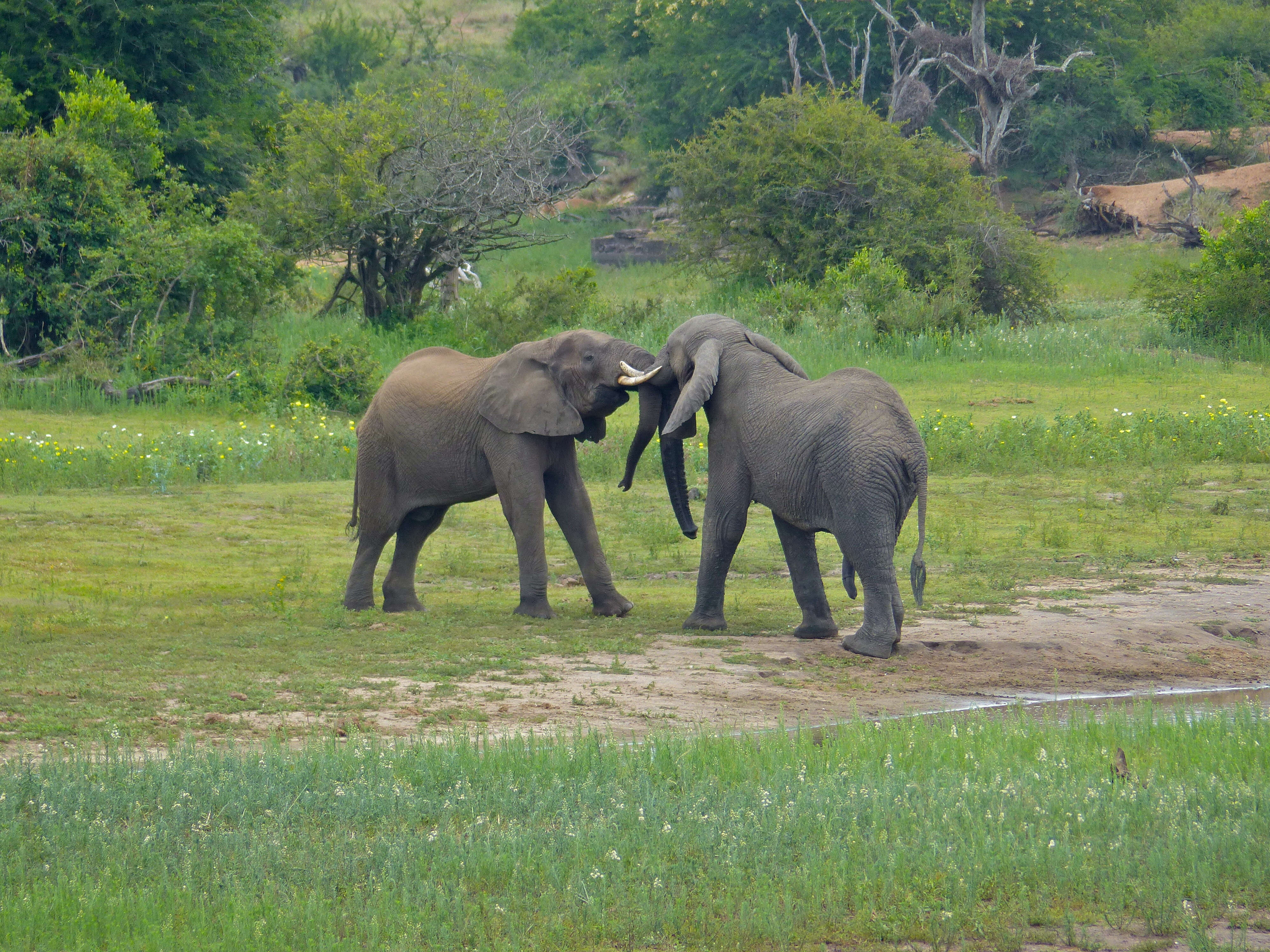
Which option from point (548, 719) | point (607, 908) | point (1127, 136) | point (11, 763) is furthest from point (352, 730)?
point (1127, 136)

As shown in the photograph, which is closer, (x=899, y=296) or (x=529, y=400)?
(x=529, y=400)

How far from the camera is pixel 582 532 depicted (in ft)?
35.0

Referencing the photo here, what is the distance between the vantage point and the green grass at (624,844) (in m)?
4.95

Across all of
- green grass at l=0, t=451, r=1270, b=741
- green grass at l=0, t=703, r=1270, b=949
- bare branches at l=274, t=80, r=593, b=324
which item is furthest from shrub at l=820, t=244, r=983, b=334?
green grass at l=0, t=703, r=1270, b=949

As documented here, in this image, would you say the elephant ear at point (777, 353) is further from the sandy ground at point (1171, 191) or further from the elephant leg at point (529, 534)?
the sandy ground at point (1171, 191)

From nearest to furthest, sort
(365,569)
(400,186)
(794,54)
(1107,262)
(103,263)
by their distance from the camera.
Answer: (365,569) → (103,263) → (400,186) → (1107,262) → (794,54)

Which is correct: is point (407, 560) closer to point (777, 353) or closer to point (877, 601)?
point (777, 353)

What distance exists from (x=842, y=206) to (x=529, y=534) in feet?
66.5

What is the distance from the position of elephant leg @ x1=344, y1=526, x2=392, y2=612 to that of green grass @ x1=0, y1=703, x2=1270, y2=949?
4.23m

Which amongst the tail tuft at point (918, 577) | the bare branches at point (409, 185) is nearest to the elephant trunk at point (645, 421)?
the tail tuft at point (918, 577)

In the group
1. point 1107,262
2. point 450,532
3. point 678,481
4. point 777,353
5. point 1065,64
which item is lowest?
point 450,532

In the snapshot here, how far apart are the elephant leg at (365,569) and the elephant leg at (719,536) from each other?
93.7 inches

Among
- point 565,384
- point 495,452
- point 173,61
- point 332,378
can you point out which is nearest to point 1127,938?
point 565,384

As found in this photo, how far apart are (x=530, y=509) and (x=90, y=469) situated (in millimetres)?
7228
